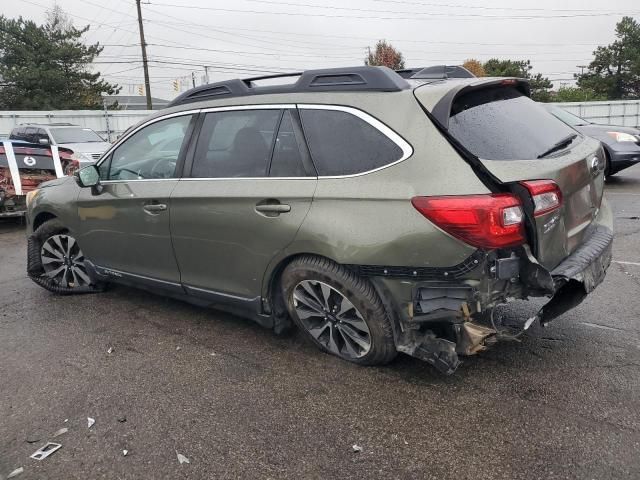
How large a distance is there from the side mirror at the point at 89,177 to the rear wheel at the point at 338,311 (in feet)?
6.54

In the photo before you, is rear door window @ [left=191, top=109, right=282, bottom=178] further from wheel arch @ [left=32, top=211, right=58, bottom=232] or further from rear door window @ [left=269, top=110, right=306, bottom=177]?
wheel arch @ [left=32, top=211, right=58, bottom=232]

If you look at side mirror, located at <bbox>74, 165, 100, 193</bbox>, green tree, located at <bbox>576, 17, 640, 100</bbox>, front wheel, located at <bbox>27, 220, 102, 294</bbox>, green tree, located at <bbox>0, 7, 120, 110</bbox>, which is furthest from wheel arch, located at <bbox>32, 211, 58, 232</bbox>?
green tree, located at <bbox>576, 17, 640, 100</bbox>

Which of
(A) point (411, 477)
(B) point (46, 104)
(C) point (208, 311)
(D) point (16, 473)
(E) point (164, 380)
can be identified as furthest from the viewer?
(B) point (46, 104)

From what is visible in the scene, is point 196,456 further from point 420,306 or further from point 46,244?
point 46,244

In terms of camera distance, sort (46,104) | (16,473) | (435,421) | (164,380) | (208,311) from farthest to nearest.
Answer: (46,104)
(208,311)
(164,380)
(435,421)
(16,473)

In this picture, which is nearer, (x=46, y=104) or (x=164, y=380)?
(x=164, y=380)

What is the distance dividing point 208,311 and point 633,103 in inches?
1055

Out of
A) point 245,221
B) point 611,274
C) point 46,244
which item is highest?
point 245,221

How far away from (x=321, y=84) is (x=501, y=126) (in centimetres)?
109

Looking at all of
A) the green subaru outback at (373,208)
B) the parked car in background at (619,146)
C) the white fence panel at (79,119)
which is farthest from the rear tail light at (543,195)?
the white fence panel at (79,119)

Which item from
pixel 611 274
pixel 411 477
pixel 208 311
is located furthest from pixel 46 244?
pixel 611 274

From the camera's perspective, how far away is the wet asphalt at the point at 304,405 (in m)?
2.53

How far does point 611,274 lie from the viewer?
5043 millimetres

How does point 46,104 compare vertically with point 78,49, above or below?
below
